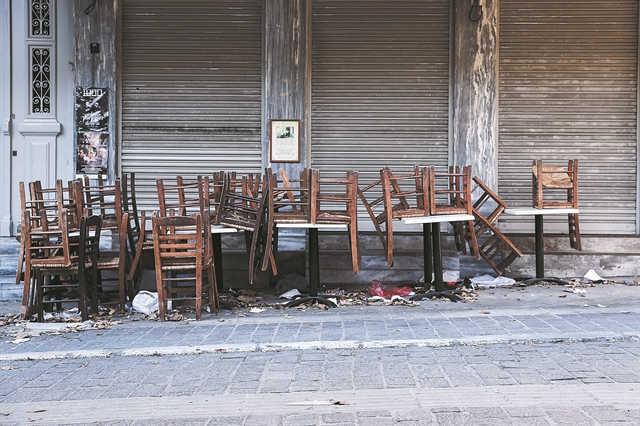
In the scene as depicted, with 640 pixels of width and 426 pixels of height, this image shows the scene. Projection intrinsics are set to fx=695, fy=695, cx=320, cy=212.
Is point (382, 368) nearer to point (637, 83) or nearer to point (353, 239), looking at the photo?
point (353, 239)

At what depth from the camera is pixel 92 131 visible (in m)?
11.2

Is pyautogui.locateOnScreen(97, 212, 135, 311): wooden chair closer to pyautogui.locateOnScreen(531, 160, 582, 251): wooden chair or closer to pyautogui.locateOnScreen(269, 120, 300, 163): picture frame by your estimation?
pyautogui.locateOnScreen(269, 120, 300, 163): picture frame

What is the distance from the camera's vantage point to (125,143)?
1138cm

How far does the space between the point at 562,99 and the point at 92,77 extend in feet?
25.2

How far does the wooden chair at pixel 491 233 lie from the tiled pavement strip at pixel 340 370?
7.30 ft

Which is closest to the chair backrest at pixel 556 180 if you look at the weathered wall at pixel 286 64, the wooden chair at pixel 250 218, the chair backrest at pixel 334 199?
the chair backrest at pixel 334 199

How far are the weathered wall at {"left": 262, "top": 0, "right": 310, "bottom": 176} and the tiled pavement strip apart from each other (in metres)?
4.13

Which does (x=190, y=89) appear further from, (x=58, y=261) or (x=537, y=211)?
(x=537, y=211)

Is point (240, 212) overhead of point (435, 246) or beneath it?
overhead

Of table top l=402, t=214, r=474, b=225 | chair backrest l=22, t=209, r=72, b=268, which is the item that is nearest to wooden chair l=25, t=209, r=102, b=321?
chair backrest l=22, t=209, r=72, b=268

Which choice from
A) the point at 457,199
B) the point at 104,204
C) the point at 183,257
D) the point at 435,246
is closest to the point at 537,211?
the point at 457,199

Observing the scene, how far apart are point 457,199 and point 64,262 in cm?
494

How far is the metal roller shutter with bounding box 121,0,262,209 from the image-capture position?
1135cm

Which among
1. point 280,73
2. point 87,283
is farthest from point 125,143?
point 87,283
